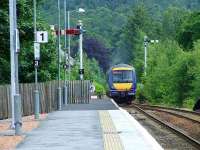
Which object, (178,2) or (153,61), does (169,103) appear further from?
(178,2)

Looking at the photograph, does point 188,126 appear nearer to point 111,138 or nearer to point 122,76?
point 111,138

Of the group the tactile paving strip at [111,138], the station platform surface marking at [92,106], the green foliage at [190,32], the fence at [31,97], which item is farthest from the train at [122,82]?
the green foliage at [190,32]

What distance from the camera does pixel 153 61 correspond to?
80.2m

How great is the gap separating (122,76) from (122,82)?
56 cm

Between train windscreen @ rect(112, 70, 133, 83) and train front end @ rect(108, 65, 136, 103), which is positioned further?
train windscreen @ rect(112, 70, 133, 83)

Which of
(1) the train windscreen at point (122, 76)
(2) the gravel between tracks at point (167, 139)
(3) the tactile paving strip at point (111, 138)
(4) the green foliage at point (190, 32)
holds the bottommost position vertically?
(2) the gravel between tracks at point (167, 139)

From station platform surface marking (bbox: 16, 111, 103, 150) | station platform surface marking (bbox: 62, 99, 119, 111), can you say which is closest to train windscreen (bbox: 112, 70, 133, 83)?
station platform surface marking (bbox: 62, 99, 119, 111)

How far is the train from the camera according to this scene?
5806cm

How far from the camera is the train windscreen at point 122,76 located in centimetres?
5831

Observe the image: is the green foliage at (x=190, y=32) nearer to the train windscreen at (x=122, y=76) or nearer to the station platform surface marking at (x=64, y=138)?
the train windscreen at (x=122, y=76)

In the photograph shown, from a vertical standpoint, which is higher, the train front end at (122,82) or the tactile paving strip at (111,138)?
the train front end at (122,82)

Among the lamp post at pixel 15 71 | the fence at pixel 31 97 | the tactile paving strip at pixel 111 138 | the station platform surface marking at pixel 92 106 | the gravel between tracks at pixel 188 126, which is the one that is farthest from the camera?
the station platform surface marking at pixel 92 106

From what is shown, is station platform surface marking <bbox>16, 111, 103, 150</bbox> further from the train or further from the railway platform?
the train

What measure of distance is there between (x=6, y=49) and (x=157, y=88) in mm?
32837
